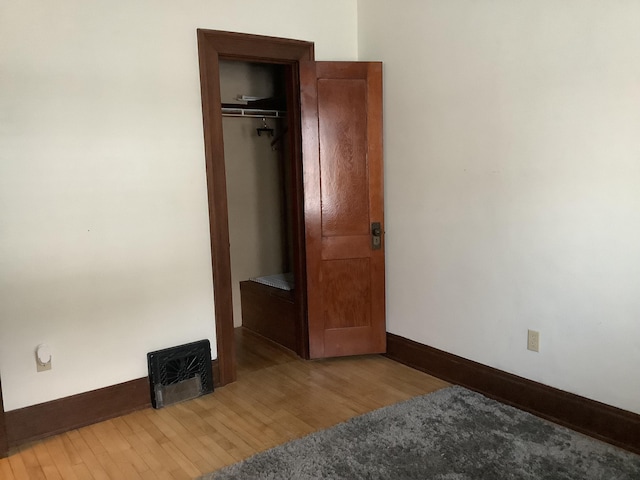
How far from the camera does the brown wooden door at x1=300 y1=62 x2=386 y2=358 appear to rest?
365 cm

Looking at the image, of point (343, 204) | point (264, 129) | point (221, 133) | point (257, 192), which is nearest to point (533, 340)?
point (343, 204)

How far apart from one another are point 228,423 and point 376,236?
1.62 meters

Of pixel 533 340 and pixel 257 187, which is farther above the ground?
pixel 257 187

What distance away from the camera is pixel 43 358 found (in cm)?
284

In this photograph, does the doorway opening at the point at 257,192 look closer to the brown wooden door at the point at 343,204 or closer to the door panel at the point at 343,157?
the brown wooden door at the point at 343,204

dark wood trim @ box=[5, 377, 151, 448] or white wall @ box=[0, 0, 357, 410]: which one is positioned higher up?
white wall @ box=[0, 0, 357, 410]

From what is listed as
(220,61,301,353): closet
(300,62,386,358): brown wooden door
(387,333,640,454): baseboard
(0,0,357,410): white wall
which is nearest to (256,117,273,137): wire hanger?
(220,61,301,353): closet

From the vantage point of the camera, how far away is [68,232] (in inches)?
113

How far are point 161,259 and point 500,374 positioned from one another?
217 centimetres

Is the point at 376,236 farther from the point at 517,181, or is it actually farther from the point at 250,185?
the point at 250,185

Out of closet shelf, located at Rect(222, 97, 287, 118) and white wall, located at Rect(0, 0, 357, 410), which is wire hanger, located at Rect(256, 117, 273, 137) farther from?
white wall, located at Rect(0, 0, 357, 410)

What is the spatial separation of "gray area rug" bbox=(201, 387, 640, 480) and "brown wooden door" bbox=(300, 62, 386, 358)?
3.11 ft

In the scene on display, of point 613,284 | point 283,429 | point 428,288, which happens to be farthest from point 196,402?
point 613,284

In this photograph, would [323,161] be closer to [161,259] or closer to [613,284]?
[161,259]
